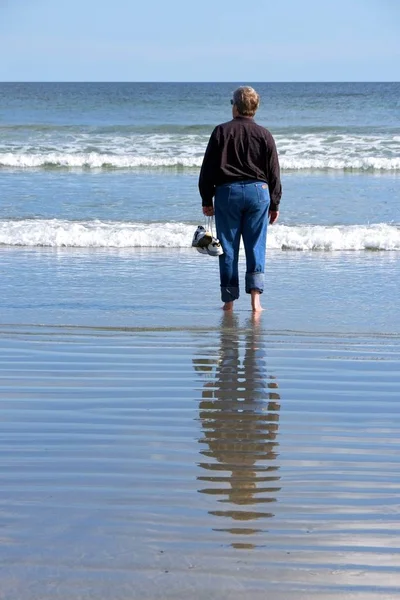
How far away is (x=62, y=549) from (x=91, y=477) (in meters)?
0.62

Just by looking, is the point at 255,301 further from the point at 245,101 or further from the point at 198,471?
the point at 198,471

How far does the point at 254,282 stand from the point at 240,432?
8.91 ft

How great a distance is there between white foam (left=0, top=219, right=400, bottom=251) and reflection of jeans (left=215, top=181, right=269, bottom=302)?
143 inches

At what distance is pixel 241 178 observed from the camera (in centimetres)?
653

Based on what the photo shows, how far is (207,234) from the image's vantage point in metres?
6.78

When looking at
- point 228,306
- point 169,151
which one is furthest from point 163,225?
point 169,151

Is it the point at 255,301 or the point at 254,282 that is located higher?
the point at 254,282

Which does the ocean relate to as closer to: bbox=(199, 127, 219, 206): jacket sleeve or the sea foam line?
bbox=(199, 127, 219, 206): jacket sleeve

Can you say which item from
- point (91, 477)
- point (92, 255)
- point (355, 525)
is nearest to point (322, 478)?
point (355, 525)

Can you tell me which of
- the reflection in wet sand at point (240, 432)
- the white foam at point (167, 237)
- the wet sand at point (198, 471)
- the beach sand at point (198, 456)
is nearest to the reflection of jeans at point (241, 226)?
the beach sand at point (198, 456)

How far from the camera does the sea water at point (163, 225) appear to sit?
7621 millimetres

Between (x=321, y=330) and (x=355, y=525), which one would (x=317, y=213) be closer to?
(x=321, y=330)

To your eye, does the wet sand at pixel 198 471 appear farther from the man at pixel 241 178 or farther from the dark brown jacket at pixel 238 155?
the dark brown jacket at pixel 238 155

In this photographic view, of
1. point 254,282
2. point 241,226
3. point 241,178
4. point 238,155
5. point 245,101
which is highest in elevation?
point 245,101
